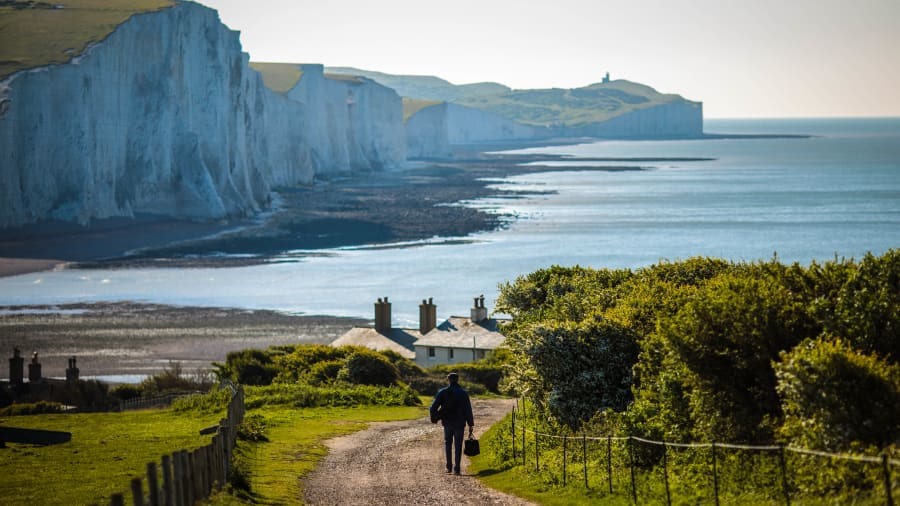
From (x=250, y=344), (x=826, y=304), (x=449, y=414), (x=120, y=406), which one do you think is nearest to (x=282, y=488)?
(x=449, y=414)

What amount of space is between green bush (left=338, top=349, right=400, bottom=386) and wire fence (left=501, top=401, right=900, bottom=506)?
14.4 meters

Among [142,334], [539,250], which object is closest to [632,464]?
[142,334]

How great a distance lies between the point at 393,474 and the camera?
18594mm

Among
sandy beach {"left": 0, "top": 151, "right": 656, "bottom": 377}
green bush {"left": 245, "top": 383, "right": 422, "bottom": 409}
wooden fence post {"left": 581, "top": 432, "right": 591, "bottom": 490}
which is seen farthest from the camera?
sandy beach {"left": 0, "top": 151, "right": 656, "bottom": 377}

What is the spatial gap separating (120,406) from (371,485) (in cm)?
1553

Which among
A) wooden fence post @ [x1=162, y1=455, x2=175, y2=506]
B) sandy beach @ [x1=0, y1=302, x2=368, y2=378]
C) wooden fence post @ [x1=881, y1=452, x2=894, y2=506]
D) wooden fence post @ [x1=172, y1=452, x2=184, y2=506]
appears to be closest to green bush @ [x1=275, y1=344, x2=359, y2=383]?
sandy beach @ [x1=0, y1=302, x2=368, y2=378]

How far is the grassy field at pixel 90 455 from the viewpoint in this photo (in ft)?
53.1

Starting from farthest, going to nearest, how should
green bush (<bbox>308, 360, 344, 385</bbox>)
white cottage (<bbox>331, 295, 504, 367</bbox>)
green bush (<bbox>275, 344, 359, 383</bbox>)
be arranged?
1. white cottage (<bbox>331, 295, 504, 367</bbox>)
2. green bush (<bbox>275, 344, 359, 383</bbox>)
3. green bush (<bbox>308, 360, 344, 385</bbox>)

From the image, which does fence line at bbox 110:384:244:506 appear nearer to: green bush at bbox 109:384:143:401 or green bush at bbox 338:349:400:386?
green bush at bbox 338:349:400:386

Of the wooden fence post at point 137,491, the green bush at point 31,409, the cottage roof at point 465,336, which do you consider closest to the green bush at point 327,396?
the green bush at point 31,409

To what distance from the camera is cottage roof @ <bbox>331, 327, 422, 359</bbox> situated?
44.0m

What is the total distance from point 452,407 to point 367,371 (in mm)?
16333

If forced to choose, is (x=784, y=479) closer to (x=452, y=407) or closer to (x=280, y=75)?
(x=452, y=407)

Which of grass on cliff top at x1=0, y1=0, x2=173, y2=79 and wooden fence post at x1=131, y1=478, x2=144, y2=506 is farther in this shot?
grass on cliff top at x1=0, y1=0, x2=173, y2=79
